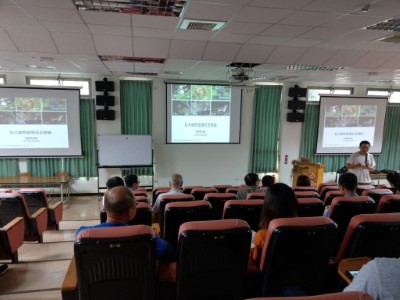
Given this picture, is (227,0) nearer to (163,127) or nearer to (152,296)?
(152,296)

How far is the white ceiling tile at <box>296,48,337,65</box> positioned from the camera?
421 centimetres

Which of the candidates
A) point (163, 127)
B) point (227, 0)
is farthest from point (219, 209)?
point (163, 127)

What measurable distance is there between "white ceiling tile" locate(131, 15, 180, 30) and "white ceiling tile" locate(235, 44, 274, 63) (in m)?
1.30

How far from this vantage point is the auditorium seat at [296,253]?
1.64 m

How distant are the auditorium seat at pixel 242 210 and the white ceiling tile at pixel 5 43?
138 inches

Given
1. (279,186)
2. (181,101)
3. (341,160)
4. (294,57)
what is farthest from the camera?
(341,160)

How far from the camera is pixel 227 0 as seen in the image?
242 centimetres

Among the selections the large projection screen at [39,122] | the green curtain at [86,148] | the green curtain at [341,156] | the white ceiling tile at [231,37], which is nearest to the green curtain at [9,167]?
the large projection screen at [39,122]

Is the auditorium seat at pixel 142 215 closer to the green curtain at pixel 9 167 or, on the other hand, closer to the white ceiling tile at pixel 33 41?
the white ceiling tile at pixel 33 41

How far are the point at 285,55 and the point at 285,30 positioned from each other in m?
1.09

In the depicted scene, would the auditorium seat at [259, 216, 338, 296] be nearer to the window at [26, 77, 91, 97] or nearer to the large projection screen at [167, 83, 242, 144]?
the large projection screen at [167, 83, 242, 144]

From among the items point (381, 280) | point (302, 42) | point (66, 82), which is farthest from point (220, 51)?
point (66, 82)

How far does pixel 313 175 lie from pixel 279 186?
208 inches

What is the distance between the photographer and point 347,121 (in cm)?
754
